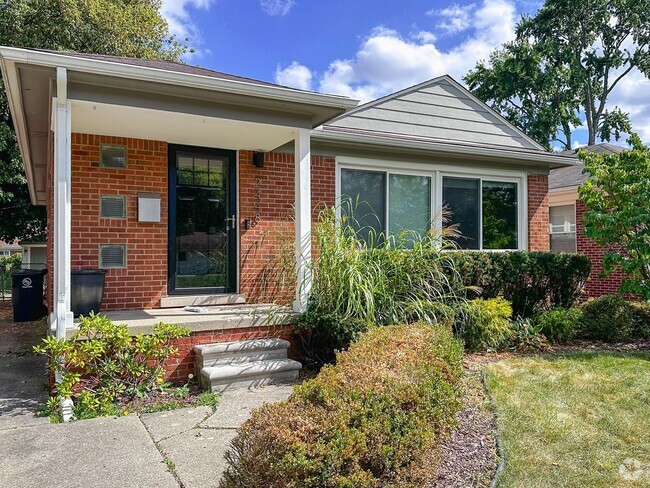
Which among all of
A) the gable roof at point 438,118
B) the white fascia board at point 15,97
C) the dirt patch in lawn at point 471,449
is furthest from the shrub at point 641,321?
the white fascia board at point 15,97

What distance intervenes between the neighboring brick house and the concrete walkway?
32.7 ft

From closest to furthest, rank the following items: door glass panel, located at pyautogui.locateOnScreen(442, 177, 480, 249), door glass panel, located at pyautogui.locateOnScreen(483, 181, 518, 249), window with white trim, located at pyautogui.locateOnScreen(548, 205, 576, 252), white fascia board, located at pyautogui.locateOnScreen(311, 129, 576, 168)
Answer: white fascia board, located at pyautogui.locateOnScreen(311, 129, 576, 168) → door glass panel, located at pyautogui.locateOnScreen(442, 177, 480, 249) → door glass panel, located at pyautogui.locateOnScreen(483, 181, 518, 249) → window with white trim, located at pyautogui.locateOnScreen(548, 205, 576, 252)

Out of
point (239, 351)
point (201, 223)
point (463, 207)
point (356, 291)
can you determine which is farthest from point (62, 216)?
point (463, 207)

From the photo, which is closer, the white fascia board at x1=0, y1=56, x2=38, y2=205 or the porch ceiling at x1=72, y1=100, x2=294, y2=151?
the white fascia board at x1=0, y1=56, x2=38, y2=205

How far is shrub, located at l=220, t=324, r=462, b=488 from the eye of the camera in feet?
6.98

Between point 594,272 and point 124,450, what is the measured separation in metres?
11.3

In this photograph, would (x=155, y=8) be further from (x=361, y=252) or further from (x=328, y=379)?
(x=328, y=379)

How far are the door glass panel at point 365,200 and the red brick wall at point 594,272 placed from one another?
5.60m

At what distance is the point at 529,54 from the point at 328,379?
25.0 metres

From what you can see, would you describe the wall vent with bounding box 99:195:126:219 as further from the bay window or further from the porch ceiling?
the bay window

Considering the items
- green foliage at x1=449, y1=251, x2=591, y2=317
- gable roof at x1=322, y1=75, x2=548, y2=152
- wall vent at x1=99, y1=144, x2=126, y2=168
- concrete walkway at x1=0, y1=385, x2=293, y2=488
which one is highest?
gable roof at x1=322, y1=75, x2=548, y2=152

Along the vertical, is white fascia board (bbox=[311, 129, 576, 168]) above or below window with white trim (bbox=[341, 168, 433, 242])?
above

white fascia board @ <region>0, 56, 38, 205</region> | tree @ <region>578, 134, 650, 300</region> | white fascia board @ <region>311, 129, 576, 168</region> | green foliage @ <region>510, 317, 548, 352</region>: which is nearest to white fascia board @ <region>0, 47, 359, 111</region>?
white fascia board @ <region>0, 56, 38, 205</region>

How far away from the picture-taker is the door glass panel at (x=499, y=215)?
8938mm
